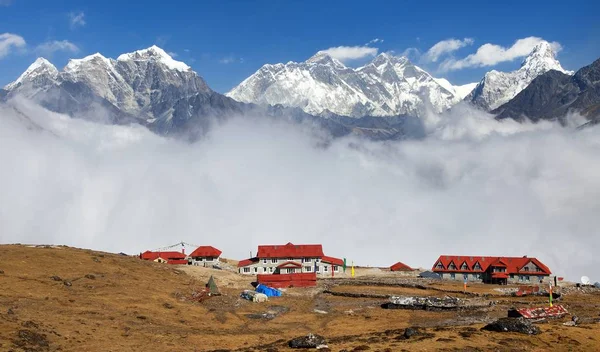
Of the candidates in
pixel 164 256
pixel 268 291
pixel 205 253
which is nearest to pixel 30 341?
pixel 268 291

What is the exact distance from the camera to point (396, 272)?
13425cm

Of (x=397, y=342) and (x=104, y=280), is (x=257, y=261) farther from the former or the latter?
(x=397, y=342)

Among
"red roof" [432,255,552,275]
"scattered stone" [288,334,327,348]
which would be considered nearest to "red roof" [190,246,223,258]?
"red roof" [432,255,552,275]

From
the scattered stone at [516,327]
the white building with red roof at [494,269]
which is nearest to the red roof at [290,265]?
the white building with red roof at [494,269]

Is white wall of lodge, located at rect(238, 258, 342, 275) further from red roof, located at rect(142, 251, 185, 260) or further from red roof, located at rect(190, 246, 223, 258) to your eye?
red roof, located at rect(142, 251, 185, 260)

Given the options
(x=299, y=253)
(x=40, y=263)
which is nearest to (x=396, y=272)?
(x=299, y=253)

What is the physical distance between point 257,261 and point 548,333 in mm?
83135

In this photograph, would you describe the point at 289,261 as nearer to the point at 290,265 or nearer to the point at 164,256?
the point at 290,265

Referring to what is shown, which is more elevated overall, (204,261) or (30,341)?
(204,261)

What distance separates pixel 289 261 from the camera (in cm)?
12619

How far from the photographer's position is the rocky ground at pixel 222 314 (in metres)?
49.3

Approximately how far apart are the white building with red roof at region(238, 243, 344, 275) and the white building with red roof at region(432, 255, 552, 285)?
27916mm

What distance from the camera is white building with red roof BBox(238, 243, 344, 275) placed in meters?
127

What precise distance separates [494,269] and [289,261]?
4732 centimetres
